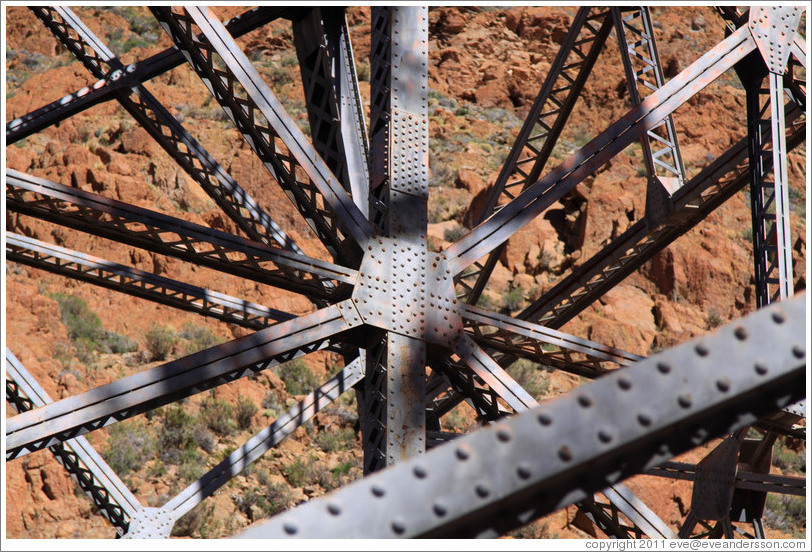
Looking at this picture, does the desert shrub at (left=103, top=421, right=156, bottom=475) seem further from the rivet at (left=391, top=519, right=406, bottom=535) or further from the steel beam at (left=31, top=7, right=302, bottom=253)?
the rivet at (left=391, top=519, right=406, bottom=535)

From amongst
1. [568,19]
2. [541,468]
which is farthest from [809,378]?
[568,19]

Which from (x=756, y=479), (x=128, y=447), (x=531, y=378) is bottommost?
(x=756, y=479)

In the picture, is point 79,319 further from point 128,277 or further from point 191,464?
point 128,277

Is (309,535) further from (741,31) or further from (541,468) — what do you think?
(741,31)

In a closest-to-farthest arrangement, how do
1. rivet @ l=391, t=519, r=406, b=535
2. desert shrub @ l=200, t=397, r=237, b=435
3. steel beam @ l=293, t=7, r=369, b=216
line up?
rivet @ l=391, t=519, r=406, b=535 < steel beam @ l=293, t=7, r=369, b=216 < desert shrub @ l=200, t=397, r=237, b=435

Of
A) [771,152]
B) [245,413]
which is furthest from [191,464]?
[771,152]

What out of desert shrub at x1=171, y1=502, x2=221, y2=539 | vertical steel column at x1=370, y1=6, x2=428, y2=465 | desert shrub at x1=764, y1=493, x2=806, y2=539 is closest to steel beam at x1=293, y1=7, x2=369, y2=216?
vertical steel column at x1=370, y1=6, x2=428, y2=465

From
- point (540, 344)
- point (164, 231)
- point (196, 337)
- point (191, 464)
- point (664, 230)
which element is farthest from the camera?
point (196, 337)
